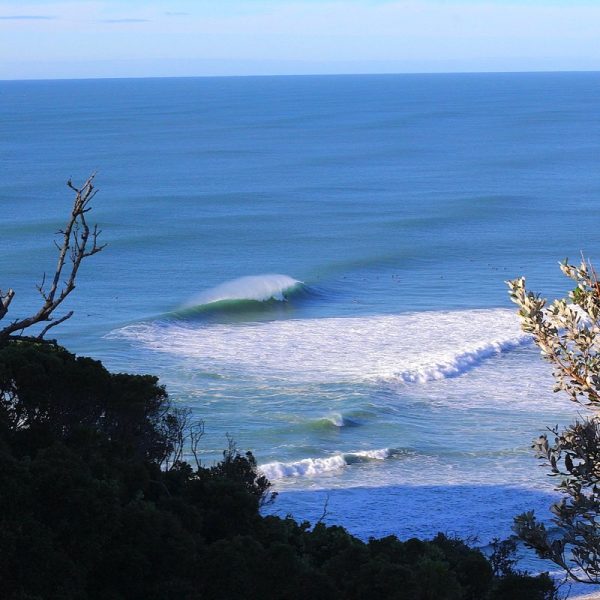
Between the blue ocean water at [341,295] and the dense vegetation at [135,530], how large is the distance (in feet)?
21.2

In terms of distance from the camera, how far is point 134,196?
221 feet

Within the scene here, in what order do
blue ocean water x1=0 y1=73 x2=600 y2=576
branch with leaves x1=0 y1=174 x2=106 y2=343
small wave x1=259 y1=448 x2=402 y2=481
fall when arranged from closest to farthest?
branch with leaves x1=0 y1=174 x2=106 y2=343, small wave x1=259 y1=448 x2=402 y2=481, blue ocean water x1=0 y1=73 x2=600 y2=576

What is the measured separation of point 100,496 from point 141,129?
120 m

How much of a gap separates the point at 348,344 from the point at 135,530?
2242 cm

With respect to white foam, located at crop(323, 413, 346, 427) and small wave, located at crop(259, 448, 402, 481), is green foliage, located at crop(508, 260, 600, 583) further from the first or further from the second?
white foam, located at crop(323, 413, 346, 427)

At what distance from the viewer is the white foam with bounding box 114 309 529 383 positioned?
95.6ft

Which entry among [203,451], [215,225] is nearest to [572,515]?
[203,451]

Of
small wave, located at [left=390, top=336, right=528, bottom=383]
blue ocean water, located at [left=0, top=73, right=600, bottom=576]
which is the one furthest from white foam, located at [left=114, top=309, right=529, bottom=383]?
blue ocean water, located at [left=0, top=73, right=600, bottom=576]

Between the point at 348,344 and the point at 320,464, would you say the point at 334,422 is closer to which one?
the point at 320,464

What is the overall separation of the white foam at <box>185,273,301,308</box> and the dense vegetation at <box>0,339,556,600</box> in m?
25.9

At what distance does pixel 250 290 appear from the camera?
41.5 m

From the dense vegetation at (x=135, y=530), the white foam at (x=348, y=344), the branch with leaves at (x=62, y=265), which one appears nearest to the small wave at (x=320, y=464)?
the white foam at (x=348, y=344)

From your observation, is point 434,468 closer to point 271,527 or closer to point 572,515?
point 271,527

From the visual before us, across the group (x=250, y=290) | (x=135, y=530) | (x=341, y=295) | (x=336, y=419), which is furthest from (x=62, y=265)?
(x=250, y=290)
